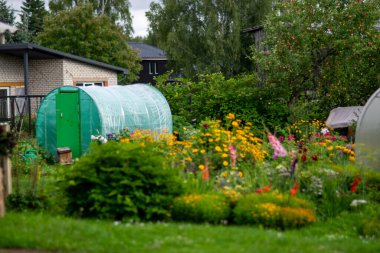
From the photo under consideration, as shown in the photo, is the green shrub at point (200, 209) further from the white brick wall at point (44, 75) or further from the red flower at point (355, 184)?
the white brick wall at point (44, 75)

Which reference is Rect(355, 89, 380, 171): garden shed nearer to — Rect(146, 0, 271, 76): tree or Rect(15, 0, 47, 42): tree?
Rect(146, 0, 271, 76): tree

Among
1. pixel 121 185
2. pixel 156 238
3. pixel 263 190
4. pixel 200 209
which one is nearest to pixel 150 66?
pixel 263 190

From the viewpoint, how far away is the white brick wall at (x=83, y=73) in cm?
3181

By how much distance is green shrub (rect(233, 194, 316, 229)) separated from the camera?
360 inches

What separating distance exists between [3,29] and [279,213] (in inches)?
998

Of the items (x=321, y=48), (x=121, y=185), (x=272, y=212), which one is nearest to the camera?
(x=272, y=212)

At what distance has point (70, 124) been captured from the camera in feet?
65.3

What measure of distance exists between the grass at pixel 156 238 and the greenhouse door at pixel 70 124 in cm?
1085

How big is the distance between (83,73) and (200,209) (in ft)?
81.0

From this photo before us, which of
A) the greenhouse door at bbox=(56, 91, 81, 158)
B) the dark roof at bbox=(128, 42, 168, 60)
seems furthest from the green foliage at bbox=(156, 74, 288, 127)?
the dark roof at bbox=(128, 42, 168, 60)

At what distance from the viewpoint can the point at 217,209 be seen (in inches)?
364

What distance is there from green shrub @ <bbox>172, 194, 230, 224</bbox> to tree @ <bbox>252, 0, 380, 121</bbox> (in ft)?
42.1

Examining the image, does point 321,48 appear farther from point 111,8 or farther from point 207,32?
point 111,8

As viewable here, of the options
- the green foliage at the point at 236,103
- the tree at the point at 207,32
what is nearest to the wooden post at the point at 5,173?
A: the green foliage at the point at 236,103
